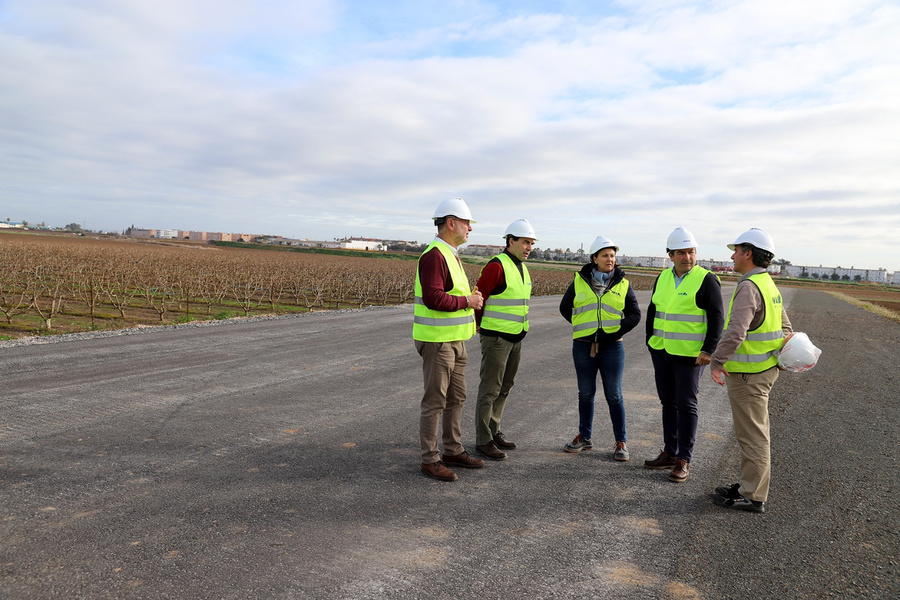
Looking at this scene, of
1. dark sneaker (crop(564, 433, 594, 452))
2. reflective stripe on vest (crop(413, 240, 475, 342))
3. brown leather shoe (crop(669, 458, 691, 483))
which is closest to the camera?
reflective stripe on vest (crop(413, 240, 475, 342))

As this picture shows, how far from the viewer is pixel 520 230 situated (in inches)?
196

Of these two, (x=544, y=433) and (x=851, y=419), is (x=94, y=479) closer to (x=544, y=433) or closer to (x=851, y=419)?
(x=544, y=433)

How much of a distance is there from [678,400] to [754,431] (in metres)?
0.74

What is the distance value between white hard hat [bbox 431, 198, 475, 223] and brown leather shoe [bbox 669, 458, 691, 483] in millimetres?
2593

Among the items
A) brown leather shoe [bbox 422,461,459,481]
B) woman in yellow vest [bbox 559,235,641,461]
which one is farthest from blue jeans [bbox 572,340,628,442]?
brown leather shoe [bbox 422,461,459,481]

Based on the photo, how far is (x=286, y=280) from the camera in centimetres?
2798

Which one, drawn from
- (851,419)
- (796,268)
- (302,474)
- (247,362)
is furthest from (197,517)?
(796,268)

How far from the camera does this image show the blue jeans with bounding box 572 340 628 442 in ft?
16.3

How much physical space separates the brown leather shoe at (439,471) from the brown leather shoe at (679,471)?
1.77 metres

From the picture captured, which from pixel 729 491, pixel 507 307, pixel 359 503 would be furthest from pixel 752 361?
pixel 359 503

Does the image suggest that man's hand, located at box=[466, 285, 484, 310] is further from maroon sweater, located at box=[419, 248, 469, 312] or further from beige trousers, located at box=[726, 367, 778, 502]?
beige trousers, located at box=[726, 367, 778, 502]

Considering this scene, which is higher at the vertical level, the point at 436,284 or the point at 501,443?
the point at 436,284

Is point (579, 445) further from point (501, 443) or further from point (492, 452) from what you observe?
point (492, 452)

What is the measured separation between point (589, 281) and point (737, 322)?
1.43 meters
